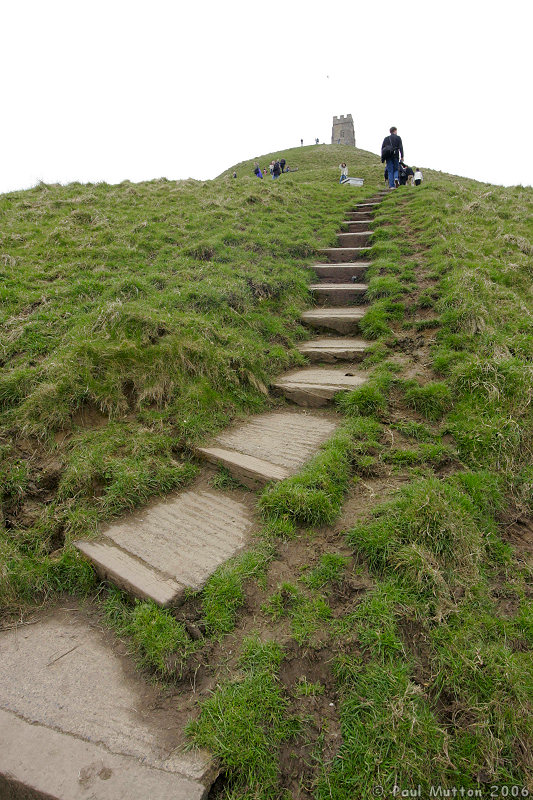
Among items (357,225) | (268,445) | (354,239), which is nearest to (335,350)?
(268,445)

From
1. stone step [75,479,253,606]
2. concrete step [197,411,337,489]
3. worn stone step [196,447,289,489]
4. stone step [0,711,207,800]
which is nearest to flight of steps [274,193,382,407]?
concrete step [197,411,337,489]

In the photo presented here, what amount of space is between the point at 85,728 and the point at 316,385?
14.6 feet

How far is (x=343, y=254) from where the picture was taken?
10461 millimetres

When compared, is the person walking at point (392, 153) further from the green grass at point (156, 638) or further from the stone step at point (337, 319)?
the green grass at point (156, 638)

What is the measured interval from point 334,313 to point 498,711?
6.50 m

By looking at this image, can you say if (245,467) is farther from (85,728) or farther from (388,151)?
(388,151)

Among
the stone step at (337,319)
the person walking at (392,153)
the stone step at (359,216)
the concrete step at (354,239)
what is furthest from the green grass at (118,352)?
the person walking at (392,153)

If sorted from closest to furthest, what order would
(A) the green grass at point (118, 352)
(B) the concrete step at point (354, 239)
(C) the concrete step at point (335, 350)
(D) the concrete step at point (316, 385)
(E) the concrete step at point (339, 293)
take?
(A) the green grass at point (118, 352)
(D) the concrete step at point (316, 385)
(C) the concrete step at point (335, 350)
(E) the concrete step at point (339, 293)
(B) the concrete step at point (354, 239)

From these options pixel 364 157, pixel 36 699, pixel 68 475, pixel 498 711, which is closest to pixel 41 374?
pixel 68 475

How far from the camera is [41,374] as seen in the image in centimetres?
510

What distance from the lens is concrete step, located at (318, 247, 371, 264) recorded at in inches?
404

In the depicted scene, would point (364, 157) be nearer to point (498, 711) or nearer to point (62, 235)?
point (62, 235)

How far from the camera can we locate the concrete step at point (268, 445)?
438 centimetres

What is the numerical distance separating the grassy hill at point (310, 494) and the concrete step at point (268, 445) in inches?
10.0
